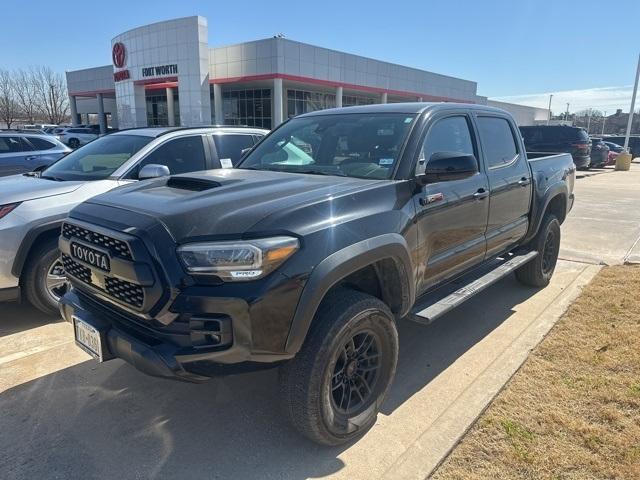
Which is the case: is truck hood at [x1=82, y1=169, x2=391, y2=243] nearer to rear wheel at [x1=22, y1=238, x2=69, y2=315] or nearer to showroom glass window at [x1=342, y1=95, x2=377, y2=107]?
rear wheel at [x1=22, y1=238, x2=69, y2=315]

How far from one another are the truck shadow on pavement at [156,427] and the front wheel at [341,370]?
0.22 metres

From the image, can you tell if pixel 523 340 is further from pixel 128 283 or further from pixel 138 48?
pixel 138 48

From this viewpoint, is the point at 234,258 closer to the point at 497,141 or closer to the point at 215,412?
the point at 215,412

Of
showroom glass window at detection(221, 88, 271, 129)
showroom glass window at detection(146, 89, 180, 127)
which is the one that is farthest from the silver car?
showroom glass window at detection(146, 89, 180, 127)

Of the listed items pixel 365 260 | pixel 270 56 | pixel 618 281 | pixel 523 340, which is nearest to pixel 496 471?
pixel 365 260

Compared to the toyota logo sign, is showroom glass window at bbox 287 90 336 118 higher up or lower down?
lower down

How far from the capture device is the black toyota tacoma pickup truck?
225cm

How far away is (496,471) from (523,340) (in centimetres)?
181

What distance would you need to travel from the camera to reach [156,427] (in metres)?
2.93

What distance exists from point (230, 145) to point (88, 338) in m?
3.61

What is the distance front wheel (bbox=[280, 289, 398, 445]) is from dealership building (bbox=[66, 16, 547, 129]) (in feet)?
85.7

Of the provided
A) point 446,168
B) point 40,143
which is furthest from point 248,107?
point 446,168

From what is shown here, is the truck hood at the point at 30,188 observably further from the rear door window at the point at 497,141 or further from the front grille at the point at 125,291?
the rear door window at the point at 497,141

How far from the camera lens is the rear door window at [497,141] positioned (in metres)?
4.25
